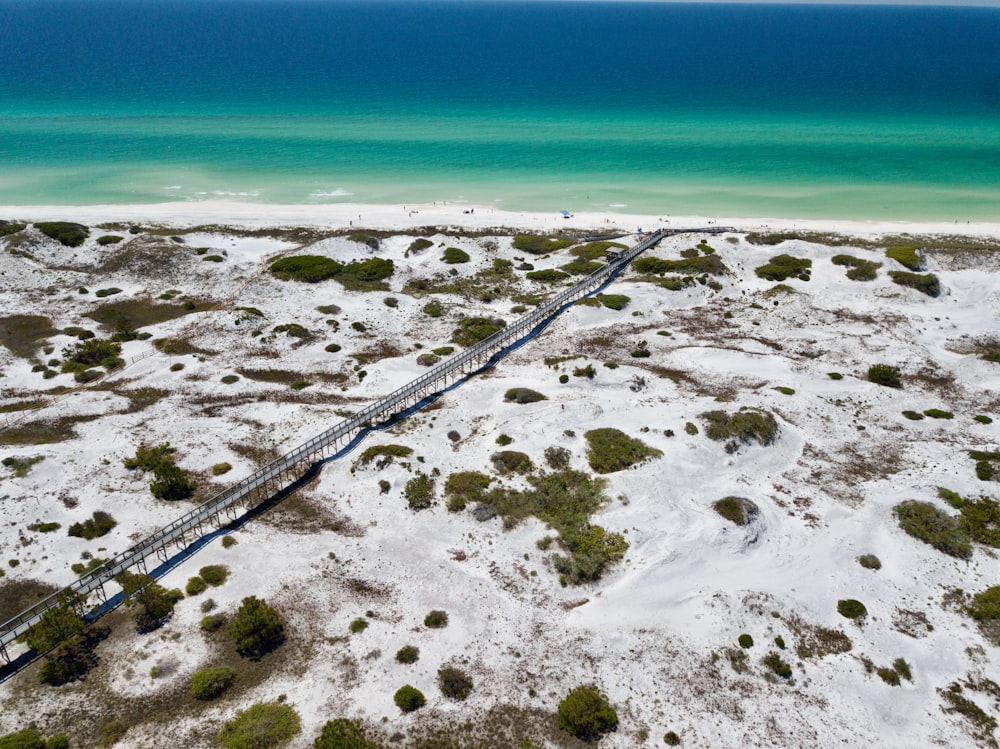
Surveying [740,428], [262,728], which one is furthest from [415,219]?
[262,728]

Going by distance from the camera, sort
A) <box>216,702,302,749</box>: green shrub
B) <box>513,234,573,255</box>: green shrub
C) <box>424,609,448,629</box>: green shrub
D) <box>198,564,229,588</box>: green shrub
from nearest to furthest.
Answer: <box>216,702,302,749</box>: green shrub
<box>424,609,448,629</box>: green shrub
<box>198,564,229,588</box>: green shrub
<box>513,234,573,255</box>: green shrub

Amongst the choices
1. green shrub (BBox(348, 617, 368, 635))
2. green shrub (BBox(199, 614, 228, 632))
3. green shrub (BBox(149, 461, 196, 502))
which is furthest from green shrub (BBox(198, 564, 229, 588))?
green shrub (BBox(348, 617, 368, 635))

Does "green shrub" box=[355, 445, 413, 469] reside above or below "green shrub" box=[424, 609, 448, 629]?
above

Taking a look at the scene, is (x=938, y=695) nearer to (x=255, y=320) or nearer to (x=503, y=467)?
(x=503, y=467)

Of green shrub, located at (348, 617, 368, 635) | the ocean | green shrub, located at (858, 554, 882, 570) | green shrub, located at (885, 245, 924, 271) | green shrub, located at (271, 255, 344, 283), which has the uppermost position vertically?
the ocean

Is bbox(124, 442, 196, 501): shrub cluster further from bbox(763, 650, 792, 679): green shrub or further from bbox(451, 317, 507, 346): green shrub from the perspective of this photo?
bbox(763, 650, 792, 679): green shrub

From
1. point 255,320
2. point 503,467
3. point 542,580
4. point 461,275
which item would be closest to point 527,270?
point 461,275

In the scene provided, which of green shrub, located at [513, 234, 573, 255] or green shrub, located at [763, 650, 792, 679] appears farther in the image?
green shrub, located at [513, 234, 573, 255]

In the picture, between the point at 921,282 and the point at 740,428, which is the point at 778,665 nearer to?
the point at 740,428

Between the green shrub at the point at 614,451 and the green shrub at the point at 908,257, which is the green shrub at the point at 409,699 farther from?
the green shrub at the point at 908,257
